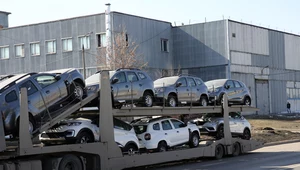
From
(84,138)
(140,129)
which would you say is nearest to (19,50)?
(140,129)

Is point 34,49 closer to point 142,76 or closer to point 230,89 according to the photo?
point 230,89

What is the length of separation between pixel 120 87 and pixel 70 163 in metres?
3.70

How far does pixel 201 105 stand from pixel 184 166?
11.3 ft

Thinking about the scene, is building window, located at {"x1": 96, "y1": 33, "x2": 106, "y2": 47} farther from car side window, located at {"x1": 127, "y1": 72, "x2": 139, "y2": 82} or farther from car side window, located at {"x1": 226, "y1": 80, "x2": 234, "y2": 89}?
car side window, located at {"x1": 127, "y1": 72, "x2": 139, "y2": 82}

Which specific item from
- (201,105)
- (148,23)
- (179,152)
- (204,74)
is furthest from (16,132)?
(204,74)

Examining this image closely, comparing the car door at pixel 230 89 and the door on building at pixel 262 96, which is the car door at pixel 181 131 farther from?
the door on building at pixel 262 96

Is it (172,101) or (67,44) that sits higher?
(67,44)

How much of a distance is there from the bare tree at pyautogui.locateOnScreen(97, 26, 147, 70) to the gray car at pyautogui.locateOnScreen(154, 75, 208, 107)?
21.1 m

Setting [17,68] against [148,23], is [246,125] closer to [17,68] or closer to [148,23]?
[148,23]

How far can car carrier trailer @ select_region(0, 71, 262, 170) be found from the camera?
1389cm

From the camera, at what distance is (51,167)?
48.5ft

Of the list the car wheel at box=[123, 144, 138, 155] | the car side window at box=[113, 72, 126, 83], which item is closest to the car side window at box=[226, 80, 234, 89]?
the car side window at box=[113, 72, 126, 83]

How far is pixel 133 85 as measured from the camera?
1858 cm

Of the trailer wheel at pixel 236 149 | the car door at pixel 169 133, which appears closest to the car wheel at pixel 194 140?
the car door at pixel 169 133
